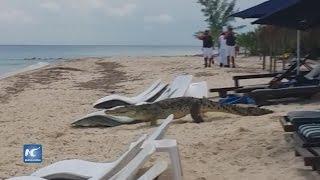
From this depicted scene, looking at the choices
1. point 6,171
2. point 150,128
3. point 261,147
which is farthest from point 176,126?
point 6,171

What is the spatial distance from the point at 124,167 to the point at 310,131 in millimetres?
1874

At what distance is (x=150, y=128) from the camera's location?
29.6 ft

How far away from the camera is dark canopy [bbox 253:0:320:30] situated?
586 cm

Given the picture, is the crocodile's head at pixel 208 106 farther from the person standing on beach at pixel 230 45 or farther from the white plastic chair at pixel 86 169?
the person standing on beach at pixel 230 45

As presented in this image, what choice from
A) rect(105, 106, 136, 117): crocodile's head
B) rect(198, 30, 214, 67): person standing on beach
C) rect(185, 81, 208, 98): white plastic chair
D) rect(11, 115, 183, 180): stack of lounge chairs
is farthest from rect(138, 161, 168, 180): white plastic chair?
rect(198, 30, 214, 67): person standing on beach

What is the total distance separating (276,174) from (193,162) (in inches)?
43.8

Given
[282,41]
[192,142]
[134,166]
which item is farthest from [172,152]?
[282,41]

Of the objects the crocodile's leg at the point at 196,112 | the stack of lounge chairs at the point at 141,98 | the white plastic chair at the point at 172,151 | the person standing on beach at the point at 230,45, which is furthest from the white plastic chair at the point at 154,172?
the person standing on beach at the point at 230,45

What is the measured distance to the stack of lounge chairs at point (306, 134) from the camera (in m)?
4.93

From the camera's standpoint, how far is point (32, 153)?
598 cm

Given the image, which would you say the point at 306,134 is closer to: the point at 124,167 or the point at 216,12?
the point at 124,167

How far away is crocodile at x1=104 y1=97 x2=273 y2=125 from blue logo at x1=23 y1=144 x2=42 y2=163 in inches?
125

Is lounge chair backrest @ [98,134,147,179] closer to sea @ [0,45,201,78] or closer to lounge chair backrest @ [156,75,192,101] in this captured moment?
lounge chair backrest @ [156,75,192,101]

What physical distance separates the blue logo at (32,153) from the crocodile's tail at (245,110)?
12.7 feet
